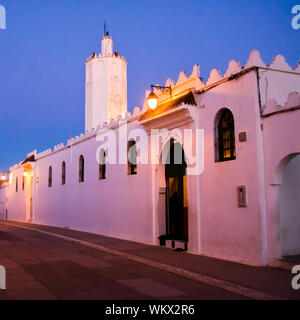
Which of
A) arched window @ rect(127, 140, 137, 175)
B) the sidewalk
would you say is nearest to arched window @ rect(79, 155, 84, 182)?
arched window @ rect(127, 140, 137, 175)

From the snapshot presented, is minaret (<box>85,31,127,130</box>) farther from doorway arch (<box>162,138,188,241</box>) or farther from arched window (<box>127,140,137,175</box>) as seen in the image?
doorway arch (<box>162,138,188,241</box>)

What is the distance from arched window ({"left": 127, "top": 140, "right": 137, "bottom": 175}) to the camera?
53.4 ft

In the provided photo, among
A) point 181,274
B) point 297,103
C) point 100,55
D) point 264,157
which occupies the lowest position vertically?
point 181,274

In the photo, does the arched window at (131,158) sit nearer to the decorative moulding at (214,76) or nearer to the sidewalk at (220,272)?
the sidewalk at (220,272)

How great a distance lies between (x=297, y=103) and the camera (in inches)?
355

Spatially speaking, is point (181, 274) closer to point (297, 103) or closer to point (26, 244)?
point (297, 103)

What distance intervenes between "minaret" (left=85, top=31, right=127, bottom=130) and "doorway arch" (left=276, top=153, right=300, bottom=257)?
23.1 metres

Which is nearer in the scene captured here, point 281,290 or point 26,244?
point 281,290

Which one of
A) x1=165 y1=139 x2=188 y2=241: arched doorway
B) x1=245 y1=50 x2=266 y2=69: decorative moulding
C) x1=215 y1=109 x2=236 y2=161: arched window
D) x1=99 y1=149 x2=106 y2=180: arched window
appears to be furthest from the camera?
x1=99 y1=149 x2=106 y2=180: arched window

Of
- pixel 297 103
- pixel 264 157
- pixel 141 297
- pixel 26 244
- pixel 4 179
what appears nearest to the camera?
pixel 141 297

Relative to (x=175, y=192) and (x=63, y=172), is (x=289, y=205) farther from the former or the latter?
(x=63, y=172)

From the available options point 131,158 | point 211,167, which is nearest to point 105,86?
point 131,158
